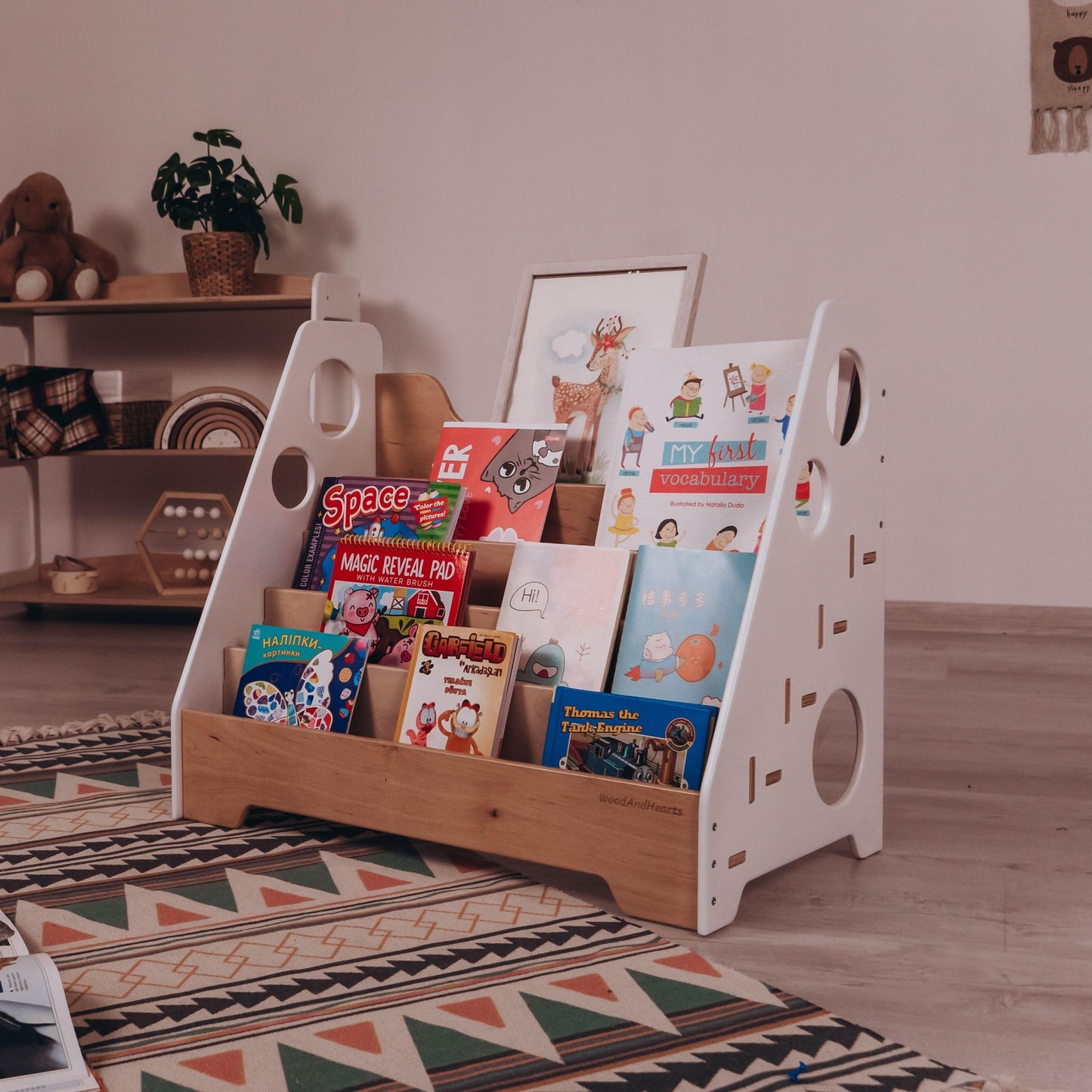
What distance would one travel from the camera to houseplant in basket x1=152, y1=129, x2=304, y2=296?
9.74 ft

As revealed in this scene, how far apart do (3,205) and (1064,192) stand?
2741 mm

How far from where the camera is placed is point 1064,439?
9.16 feet

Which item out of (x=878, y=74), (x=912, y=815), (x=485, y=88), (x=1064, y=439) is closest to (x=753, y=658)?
(x=912, y=815)

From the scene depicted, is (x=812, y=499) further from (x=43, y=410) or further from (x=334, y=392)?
(x=43, y=410)

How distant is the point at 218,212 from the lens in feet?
9.80

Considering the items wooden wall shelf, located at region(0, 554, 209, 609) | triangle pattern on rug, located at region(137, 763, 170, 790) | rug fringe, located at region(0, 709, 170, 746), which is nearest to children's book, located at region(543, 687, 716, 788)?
triangle pattern on rug, located at region(137, 763, 170, 790)

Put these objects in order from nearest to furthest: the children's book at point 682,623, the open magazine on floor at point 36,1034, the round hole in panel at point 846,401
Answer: the open magazine on floor at point 36,1034 → the children's book at point 682,623 → the round hole in panel at point 846,401

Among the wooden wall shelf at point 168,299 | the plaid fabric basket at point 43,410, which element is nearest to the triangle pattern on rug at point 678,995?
the wooden wall shelf at point 168,299

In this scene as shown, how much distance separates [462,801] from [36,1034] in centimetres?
52

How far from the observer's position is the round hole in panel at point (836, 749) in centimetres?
163

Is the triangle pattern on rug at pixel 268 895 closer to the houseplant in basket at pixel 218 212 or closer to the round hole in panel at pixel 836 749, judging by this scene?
the round hole in panel at pixel 836 749

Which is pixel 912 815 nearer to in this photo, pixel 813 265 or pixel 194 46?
pixel 813 265

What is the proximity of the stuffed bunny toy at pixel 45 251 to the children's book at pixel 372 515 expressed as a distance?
6.11 ft

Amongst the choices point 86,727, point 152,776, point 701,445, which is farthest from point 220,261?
point 701,445
